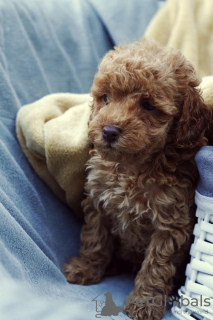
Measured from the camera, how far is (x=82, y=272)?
2658 millimetres

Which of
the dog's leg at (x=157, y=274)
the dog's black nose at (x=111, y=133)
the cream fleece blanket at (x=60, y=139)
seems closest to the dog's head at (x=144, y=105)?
the dog's black nose at (x=111, y=133)

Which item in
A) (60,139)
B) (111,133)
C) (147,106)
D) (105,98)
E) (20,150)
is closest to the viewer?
(111,133)

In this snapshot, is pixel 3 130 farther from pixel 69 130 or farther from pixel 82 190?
pixel 82 190

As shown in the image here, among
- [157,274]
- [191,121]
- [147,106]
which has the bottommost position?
[157,274]

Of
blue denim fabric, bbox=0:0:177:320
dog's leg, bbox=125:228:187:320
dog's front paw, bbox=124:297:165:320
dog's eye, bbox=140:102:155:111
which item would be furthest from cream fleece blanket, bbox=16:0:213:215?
dog's front paw, bbox=124:297:165:320

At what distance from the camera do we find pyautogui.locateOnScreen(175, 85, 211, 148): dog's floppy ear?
228 centimetres

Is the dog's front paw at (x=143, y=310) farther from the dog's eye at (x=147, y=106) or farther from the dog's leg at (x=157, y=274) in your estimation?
the dog's eye at (x=147, y=106)

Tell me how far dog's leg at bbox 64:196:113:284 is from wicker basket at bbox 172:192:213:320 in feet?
1.82

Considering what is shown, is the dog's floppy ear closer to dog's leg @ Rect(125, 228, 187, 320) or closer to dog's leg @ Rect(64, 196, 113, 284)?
dog's leg @ Rect(125, 228, 187, 320)

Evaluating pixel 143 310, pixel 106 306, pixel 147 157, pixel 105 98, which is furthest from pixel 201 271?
pixel 105 98

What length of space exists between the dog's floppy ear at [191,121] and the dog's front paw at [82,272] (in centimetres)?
92

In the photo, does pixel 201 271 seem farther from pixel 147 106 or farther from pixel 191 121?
pixel 147 106

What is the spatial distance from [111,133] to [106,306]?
2.83 feet

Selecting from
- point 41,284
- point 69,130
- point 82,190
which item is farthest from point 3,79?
point 41,284
